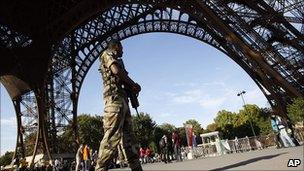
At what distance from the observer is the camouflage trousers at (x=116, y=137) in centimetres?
605

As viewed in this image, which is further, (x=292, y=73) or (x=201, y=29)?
(x=201, y=29)

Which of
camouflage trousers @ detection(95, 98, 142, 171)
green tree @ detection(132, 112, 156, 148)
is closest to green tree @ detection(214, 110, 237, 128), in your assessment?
green tree @ detection(132, 112, 156, 148)

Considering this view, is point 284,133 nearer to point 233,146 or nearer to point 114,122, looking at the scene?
point 233,146

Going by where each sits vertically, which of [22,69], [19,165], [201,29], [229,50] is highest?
[201,29]

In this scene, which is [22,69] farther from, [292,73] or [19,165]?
[292,73]

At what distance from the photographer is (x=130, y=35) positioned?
36.4 meters

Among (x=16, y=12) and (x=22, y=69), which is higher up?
(x=16, y=12)

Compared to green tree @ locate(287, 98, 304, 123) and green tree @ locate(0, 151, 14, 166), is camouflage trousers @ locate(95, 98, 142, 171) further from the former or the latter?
green tree @ locate(0, 151, 14, 166)

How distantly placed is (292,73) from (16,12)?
1922cm

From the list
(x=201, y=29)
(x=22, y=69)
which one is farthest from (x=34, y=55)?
(x=201, y=29)

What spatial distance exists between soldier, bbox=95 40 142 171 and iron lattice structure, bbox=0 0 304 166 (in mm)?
18008

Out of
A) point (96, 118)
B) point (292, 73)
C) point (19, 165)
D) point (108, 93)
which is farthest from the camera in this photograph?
point (96, 118)

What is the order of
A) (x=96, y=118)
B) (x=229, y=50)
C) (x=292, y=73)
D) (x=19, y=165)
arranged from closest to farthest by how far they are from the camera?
(x=292, y=73)
(x=19, y=165)
(x=229, y=50)
(x=96, y=118)

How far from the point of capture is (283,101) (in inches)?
1162
